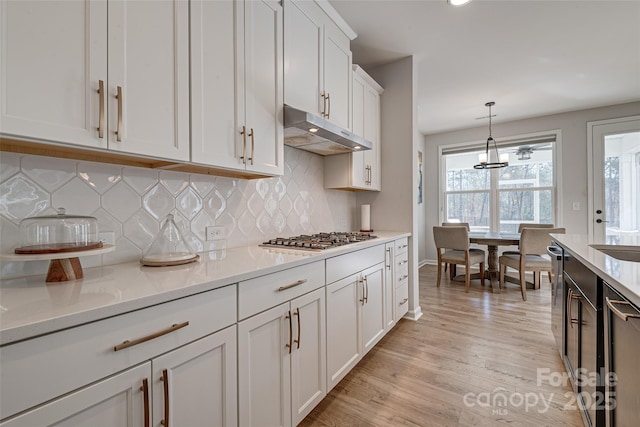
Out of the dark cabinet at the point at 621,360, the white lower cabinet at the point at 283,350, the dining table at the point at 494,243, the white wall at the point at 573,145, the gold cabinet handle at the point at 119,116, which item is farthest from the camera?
the white wall at the point at 573,145

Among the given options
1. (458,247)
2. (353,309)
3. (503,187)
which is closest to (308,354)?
(353,309)

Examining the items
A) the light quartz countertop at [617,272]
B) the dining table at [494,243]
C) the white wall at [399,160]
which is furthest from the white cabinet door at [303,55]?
the dining table at [494,243]

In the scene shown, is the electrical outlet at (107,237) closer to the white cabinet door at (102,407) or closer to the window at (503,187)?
the white cabinet door at (102,407)

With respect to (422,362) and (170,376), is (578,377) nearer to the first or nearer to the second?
(422,362)

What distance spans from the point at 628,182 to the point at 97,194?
6049 millimetres

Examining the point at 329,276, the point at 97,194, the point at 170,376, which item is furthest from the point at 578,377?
the point at 97,194

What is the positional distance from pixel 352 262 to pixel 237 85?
1.22 metres

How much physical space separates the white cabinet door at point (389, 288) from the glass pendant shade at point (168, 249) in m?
1.54

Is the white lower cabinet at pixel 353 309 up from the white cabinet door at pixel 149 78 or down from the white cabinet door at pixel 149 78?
down

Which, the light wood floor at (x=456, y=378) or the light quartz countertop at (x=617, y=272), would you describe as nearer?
the light quartz countertop at (x=617, y=272)

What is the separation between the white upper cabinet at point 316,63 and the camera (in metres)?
1.76

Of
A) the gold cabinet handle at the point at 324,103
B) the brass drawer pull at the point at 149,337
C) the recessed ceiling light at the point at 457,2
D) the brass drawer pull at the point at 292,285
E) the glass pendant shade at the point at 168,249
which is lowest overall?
the brass drawer pull at the point at 149,337

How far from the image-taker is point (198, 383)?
897 millimetres

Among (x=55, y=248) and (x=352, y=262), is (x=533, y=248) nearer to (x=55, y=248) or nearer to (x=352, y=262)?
(x=352, y=262)
